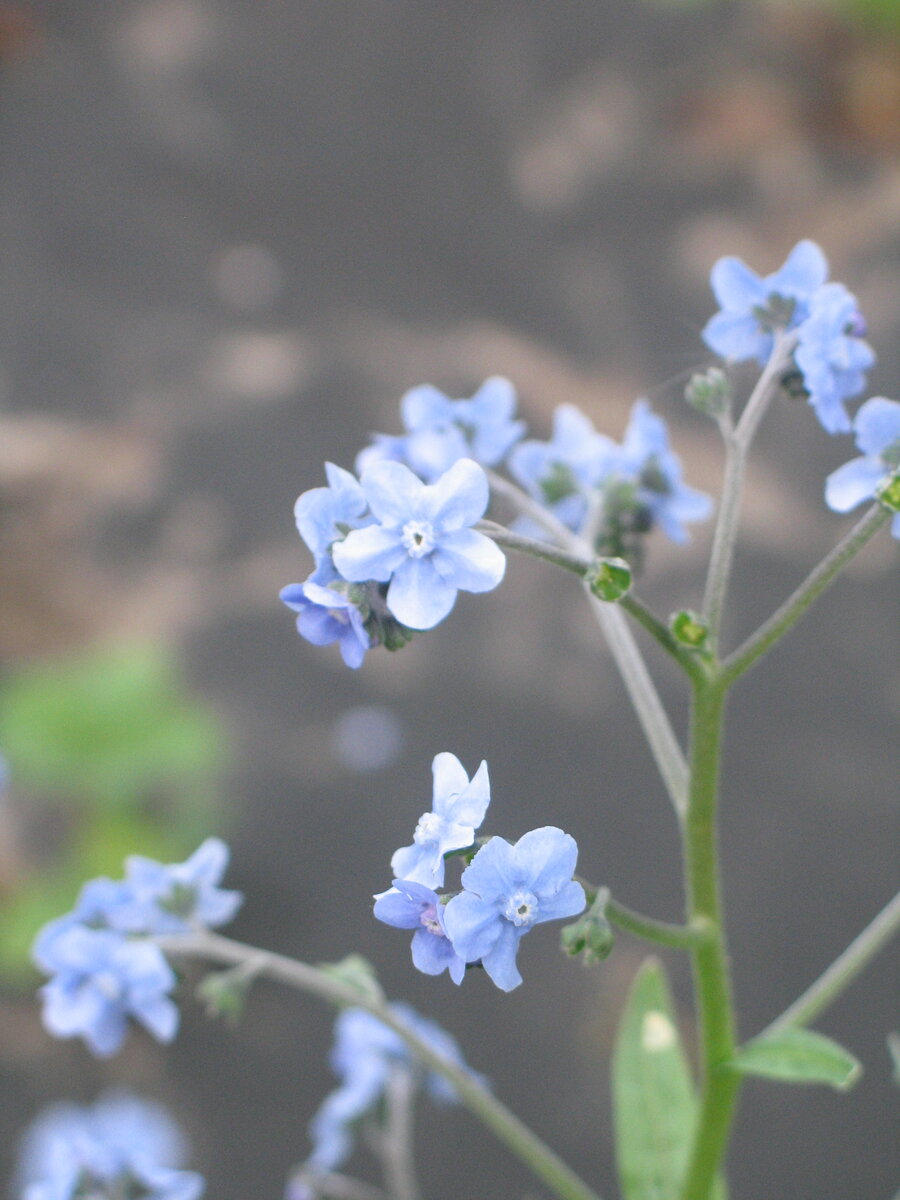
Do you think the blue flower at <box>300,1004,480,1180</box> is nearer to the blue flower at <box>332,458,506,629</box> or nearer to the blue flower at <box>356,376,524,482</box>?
the blue flower at <box>356,376,524,482</box>

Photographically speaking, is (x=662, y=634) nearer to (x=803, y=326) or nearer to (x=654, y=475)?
(x=803, y=326)

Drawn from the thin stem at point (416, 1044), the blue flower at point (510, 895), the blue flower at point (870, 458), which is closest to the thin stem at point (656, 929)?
the blue flower at point (510, 895)

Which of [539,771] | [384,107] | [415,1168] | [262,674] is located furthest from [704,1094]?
[384,107]

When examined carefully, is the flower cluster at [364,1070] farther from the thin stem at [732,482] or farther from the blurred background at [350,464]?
the blurred background at [350,464]

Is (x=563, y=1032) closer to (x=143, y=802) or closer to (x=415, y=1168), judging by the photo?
(x=415, y=1168)

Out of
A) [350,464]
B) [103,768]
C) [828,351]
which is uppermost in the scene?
[350,464]

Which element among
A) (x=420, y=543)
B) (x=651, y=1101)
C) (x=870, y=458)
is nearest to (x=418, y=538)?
(x=420, y=543)

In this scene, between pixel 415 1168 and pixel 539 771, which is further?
pixel 539 771
